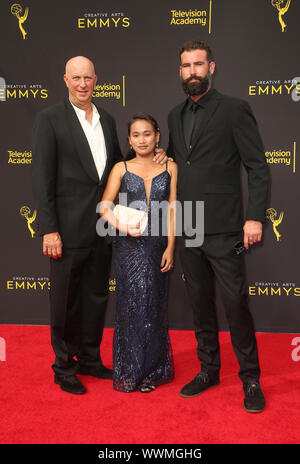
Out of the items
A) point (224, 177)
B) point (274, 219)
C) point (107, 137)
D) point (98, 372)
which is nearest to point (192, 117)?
point (224, 177)

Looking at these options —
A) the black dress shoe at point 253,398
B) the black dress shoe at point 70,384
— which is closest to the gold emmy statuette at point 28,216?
the black dress shoe at point 70,384

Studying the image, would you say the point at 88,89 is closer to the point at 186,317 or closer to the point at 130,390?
the point at 130,390

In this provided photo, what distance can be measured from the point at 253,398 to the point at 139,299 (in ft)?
2.78

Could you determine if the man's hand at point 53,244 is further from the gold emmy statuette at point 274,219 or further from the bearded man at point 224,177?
the gold emmy statuette at point 274,219

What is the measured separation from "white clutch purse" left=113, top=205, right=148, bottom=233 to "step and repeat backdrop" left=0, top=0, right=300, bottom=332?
4.64ft

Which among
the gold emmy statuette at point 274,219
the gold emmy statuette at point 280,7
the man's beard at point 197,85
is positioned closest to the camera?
the man's beard at point 197,85

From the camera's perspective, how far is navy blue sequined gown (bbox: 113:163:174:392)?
2.59 metres

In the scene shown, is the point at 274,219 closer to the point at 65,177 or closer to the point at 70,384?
the point at 65,177

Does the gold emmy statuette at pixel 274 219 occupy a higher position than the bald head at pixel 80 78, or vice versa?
the bald head at pixel 80 78

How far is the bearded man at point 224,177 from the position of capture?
241 cm

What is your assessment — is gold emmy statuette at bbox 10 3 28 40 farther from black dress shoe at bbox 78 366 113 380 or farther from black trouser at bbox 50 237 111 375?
black dress shoe at bbox 78 366 113 380

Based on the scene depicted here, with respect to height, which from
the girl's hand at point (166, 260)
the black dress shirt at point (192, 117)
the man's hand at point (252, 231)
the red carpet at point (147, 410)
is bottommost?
the red carpet at point (147, 410)

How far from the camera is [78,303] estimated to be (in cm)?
280

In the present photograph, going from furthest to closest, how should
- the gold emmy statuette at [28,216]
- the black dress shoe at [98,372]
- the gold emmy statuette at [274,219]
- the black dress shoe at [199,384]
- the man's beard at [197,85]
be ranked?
the gold emmy statuette at [28,216] < the gold emmy statuette at [274,219] < the black dress shoe at [98,372] < the black dress shoe at [199,384] < the man's beard at [197,85]
